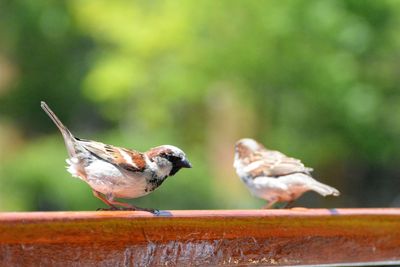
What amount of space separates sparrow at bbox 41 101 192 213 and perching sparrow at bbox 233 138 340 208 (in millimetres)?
1634

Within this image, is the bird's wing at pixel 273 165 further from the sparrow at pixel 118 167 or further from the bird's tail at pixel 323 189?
the sparrow at pixel 118 167

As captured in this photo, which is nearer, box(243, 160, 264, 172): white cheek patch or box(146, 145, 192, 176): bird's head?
box(146, 145, 192, 176): bird's head

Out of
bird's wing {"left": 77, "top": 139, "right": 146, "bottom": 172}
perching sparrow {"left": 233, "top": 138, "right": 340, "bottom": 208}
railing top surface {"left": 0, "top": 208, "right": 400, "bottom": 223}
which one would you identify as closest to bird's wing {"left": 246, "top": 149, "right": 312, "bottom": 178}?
perching sparrow {"left": 233, "top": 138, "right": 340, "bottom": 208}

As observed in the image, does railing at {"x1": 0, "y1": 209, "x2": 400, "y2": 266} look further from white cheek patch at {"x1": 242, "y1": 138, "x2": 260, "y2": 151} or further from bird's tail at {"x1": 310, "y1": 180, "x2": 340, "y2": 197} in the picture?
white cheek patch at {"x1": 242, "y1": 138, "x2": 260, "y2": 151}

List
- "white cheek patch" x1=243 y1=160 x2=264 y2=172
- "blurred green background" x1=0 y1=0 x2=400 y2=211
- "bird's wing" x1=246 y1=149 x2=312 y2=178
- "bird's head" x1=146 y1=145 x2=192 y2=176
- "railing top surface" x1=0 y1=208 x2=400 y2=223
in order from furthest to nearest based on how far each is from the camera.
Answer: "blurred green background" x1=0 y1=0 x2=400 y2=211
"white cheek patch" x1=243 y1=160 x2=264 y2=172
"bird's wing" x1=246 y1=149 x2=312 y2=178
"bird's head" x1=146 y1=145 x2=192 y2=176
"railing top surface" x1=0 y1=208 x2=400 y2=223

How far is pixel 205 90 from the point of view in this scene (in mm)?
14773

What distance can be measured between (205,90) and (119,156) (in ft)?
36.4

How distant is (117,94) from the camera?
637 inches

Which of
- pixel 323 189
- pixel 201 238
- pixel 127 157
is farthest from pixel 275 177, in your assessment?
pixel 201 238

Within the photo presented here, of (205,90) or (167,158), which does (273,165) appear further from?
(205,90)

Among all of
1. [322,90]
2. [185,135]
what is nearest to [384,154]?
[322,90]

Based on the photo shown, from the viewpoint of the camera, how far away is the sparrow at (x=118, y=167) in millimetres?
3648

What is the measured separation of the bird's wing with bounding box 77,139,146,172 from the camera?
3.67 m

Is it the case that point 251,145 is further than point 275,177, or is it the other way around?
point 251,145
